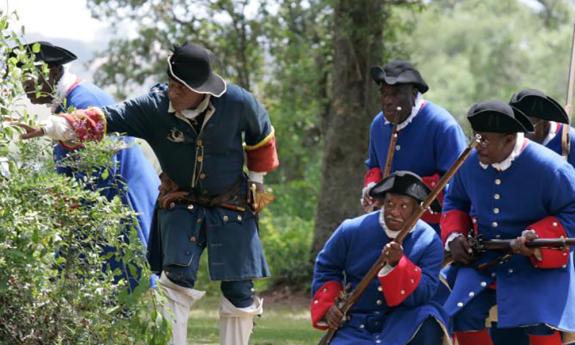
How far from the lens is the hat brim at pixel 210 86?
805 centimetres

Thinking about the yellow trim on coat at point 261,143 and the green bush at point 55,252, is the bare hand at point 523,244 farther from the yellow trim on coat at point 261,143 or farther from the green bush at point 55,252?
the green bush at point 55,252

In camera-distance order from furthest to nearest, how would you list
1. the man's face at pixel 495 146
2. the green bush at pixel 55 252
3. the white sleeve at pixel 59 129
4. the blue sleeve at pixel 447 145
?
the blue sleeve at pixel 447 145 → the man's face at pixel 495 146 → the white sleeve at pixel 59 129 → the green bush at pixel 55 252

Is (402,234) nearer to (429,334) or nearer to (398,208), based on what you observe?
(398,208)

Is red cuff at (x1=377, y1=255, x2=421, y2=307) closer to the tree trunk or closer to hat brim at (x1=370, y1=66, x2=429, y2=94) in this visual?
hat brim at (x1=370, y1=66, x2=429, y2=94)

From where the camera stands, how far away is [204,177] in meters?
8.30

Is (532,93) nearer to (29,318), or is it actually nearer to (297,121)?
(29,318)

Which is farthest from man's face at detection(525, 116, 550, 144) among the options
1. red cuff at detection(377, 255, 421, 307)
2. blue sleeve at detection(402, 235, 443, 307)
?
red cuff at detection(377, 255, 421, 307)

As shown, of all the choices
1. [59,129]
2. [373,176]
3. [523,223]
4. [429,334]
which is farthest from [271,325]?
[59,129]

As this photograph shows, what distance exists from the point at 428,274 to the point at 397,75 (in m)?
1.82

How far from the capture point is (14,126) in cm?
660

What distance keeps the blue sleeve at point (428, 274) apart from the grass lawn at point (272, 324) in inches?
104

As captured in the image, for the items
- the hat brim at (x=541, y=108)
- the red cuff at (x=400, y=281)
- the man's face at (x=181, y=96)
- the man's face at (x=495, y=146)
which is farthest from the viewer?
the hat brim at (x=541, y=108)

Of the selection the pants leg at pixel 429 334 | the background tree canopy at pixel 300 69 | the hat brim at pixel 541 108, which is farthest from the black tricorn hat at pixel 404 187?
the background tree canopy at pixel 300 69

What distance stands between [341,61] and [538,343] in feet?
28.7
